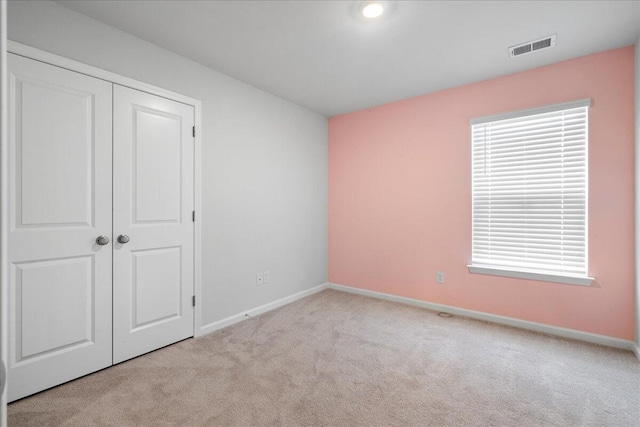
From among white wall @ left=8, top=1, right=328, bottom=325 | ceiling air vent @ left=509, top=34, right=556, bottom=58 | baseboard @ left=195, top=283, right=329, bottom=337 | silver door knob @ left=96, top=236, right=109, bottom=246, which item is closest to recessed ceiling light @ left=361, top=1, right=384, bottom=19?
ceiling air vent @ left=509, top=34, right=556, bottom=58

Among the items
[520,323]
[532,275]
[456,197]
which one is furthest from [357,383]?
[456,197]

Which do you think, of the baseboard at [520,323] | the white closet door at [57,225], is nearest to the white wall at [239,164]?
the white closet door at [57,225]

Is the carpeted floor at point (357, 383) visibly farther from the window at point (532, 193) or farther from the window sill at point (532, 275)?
the window at point (532, 193)

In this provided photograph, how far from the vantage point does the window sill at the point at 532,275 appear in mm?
2602

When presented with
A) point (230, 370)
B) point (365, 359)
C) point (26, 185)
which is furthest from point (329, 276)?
point (26, 185)

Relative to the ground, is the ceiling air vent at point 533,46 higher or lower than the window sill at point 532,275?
higher

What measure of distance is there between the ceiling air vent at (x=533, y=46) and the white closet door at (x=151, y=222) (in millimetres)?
2850

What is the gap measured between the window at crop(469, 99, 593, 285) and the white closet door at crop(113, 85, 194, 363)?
114 inches

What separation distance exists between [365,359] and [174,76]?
9.33 feet

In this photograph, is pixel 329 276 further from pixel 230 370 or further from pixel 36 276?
pixel 36 276

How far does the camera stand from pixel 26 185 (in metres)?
1.81

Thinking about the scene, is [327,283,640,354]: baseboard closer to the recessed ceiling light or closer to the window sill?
the window sill

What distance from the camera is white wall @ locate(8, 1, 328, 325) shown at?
2045 mm

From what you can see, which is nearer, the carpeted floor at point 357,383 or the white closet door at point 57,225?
the carpeted floor at point 357,383
